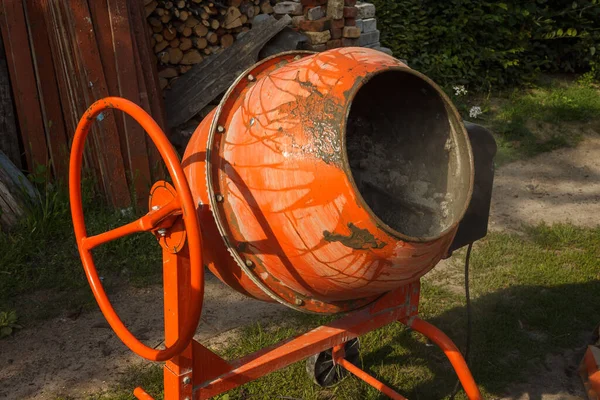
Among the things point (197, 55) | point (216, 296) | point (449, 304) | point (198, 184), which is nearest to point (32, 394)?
point (216, 296)

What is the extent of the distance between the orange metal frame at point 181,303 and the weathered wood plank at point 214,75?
2343 millimetres

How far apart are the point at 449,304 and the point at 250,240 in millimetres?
1808

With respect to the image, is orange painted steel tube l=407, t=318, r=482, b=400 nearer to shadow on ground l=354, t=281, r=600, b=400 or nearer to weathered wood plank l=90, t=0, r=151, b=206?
shadow on ground l=354, t=281, r=600, b=400

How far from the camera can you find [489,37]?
6.34 meters

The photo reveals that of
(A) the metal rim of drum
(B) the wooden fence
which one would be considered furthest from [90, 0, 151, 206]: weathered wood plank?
(A) the metal rim of drum

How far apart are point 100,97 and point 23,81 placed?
0.43m

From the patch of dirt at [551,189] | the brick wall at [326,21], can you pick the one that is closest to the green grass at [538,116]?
the patch of dirt at [551,189]

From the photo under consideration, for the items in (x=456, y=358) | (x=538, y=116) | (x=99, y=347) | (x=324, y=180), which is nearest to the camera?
(x=324, y=180)

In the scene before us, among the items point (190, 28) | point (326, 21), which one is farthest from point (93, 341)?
point (326, 21)

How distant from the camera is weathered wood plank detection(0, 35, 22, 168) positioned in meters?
3.73

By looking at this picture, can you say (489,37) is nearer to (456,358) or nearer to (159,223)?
(456,358)

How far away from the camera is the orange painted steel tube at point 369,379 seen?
8.35 ft

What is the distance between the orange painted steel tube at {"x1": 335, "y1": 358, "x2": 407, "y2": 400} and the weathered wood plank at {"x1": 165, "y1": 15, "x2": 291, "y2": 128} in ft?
6.75

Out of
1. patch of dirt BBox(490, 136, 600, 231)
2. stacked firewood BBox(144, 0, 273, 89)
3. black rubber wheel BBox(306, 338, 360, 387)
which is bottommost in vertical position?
patch of dirt BBox(490, 136, 600, 231)
